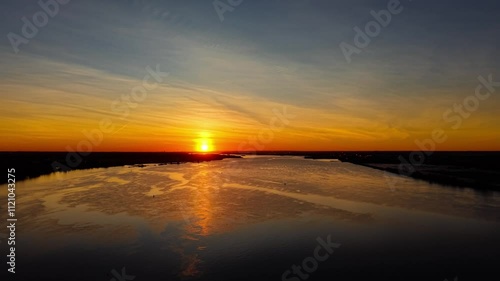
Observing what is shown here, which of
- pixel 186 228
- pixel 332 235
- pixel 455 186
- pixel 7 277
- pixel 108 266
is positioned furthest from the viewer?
pixel 455 186

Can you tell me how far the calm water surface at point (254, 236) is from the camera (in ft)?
49.0

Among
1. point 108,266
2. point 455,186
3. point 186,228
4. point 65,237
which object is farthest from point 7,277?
point 455,186

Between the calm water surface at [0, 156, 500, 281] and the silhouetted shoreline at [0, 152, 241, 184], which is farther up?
the silhouetted shoreline at [0, 152, 241, 184]

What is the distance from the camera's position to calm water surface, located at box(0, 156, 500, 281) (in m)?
14.9

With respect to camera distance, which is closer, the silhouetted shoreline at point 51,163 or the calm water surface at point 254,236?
the calm water surface at point 254,236

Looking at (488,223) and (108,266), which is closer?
(108,266)

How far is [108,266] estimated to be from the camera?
15320mm

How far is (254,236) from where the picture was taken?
20.5 metres

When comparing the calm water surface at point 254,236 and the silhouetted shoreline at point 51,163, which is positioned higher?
the silhouetted shoreline at point 51,163

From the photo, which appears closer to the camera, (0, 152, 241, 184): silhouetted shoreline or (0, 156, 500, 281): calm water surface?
(0, 156, 500, 281): calm water surface

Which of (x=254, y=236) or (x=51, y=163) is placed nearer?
(x=254, y=236)

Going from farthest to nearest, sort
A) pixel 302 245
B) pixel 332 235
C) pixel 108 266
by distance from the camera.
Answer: pixel 332 235
pixel 302 245
pixel 108 266

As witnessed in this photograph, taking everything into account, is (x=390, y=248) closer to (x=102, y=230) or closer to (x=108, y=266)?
(x=108, y=266)

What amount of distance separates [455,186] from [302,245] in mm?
34186
